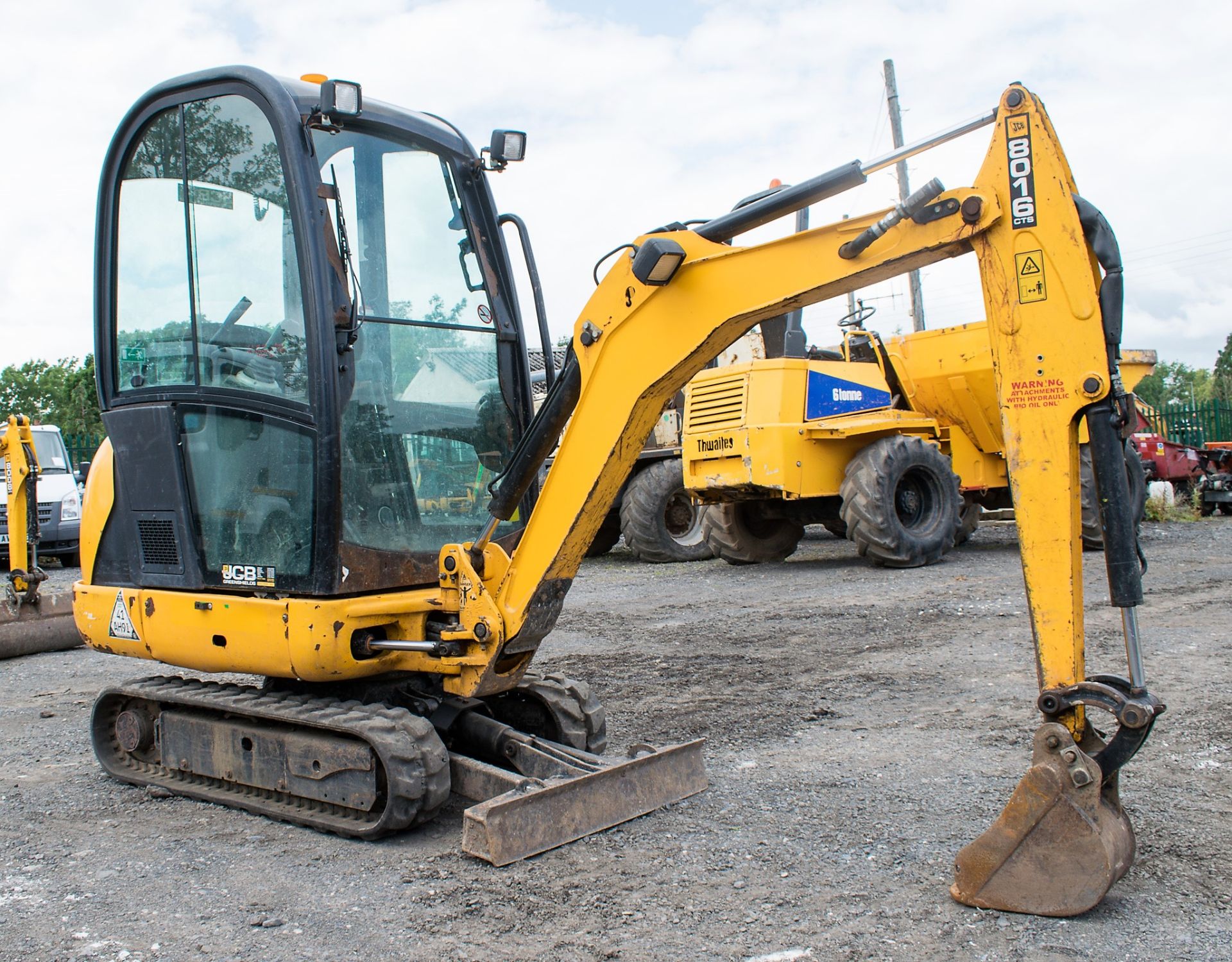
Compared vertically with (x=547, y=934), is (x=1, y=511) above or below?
above

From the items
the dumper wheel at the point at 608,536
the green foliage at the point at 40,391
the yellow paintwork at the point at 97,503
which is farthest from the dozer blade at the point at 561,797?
the green foliage at the point at 40,391

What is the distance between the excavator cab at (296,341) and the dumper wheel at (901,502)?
21.7 feet

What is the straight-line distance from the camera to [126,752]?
16.0 feet

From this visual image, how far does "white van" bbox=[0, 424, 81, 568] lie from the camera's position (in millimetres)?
14625

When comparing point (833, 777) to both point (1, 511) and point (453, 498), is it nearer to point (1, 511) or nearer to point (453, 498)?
point (453, 498)

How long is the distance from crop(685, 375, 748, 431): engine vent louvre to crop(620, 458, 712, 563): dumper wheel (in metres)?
1.37

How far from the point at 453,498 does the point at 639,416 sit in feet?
3.02

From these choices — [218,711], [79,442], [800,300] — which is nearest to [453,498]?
[218,711]

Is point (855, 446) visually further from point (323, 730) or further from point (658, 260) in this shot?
point (323, 730)

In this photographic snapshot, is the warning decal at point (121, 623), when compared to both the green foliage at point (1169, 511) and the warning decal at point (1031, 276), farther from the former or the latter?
the green foliage at point (1169, 511)

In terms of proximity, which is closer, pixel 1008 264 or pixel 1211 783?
pixel 1008 264

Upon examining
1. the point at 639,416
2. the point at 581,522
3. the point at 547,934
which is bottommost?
the point at 547,934

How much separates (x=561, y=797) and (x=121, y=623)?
2107 millimetres

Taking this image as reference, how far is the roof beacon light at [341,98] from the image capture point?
12.6 feet
